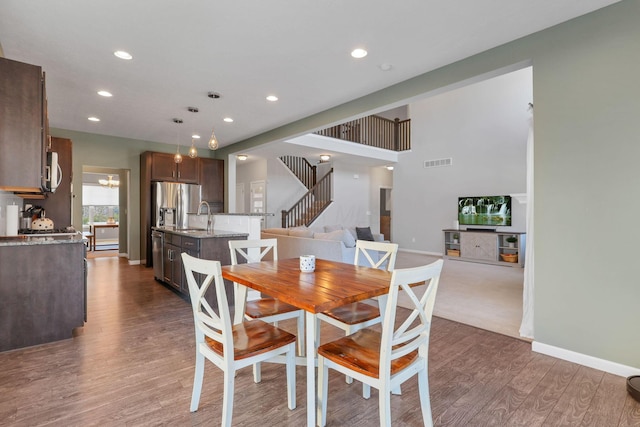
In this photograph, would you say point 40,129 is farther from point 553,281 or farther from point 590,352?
point 590,352

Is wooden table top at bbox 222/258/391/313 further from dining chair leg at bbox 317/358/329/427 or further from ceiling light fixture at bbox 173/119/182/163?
ceiling light fixture at bbox 173/119/182/163

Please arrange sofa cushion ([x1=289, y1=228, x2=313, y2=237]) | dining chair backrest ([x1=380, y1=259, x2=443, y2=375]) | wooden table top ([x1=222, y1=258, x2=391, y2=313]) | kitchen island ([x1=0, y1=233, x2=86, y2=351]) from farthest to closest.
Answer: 1. sofa cushion ([x1=289, y1=228, x2=313, y2=237])
2. kitchen island ([x1=0, y1=233, x2=86, y2=351])
3. wooden table top ([x1=222, y1=258, x2=391, y2=313])
4. dining chair backrest ([x1=380, y1=259, x2=443, y2=375])

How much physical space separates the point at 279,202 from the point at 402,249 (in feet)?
12.7

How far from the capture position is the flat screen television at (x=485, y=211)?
729 centimetres

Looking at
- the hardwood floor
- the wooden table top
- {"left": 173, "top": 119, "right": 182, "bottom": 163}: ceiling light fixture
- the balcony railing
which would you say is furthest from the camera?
the balcony railing

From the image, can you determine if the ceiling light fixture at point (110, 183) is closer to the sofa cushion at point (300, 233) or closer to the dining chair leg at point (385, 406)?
the sofa cushion at point (300, 233)

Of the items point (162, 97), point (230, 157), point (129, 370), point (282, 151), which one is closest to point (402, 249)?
point (282, 151)

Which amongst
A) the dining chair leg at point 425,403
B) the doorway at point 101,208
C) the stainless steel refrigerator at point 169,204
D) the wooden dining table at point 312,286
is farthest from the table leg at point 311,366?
the doorway at point 101,208

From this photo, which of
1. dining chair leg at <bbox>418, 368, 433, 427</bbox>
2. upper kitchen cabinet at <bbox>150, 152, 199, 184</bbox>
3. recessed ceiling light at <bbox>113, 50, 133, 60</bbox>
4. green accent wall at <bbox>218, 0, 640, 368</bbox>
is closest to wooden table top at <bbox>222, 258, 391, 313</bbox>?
dining chair leg at <bbox>418, 368, 433, 427</bbox>

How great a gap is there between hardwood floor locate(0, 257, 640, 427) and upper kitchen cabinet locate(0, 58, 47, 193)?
148 cm

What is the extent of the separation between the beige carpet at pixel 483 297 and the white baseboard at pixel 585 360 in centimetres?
35

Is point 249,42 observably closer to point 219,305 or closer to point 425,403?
point 219,305

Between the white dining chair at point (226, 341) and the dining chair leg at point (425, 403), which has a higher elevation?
the white dining chair at point (226, 341)

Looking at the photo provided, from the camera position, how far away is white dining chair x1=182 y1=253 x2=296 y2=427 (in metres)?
1.65
